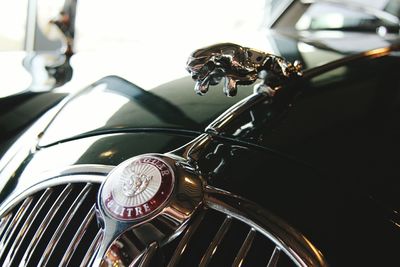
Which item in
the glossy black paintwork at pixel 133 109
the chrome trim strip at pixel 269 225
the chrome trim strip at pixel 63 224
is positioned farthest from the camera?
the glossy black paintwork at pixel 133 109

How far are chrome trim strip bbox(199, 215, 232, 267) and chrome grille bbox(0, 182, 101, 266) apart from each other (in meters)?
0.13

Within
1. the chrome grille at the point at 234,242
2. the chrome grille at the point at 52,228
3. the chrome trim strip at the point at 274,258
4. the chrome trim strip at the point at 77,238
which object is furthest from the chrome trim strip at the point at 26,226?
the chrome trim strip at the point at 274,258

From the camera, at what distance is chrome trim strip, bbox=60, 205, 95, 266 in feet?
1.98

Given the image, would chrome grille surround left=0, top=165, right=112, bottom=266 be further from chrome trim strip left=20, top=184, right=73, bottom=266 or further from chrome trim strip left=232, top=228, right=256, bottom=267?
chrome trim strip left=232, top=228, right=256, bottom=267

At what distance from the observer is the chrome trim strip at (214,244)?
531 mm

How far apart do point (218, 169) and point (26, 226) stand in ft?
0.93

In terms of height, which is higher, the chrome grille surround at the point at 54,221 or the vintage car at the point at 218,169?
the vintage car at the point at 218,169

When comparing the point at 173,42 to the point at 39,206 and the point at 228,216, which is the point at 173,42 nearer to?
the point at 39,206

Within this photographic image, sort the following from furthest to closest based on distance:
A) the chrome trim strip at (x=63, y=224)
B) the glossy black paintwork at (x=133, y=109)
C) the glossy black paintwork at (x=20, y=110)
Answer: the glossy black paintwork at (x=20, y=110)
the glossy black paintwork at (x=133, y=109)
the chrome trim strip at (x=63, y=224)

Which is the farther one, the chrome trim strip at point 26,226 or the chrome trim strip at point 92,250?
the chrome trim strip at point 26,226

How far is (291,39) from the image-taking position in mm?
1174

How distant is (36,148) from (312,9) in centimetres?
93

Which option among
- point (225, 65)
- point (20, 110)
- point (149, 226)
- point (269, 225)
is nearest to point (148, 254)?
point (149, 226)

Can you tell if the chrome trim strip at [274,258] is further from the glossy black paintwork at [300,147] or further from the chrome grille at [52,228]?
the chrome grille at [52,228]
